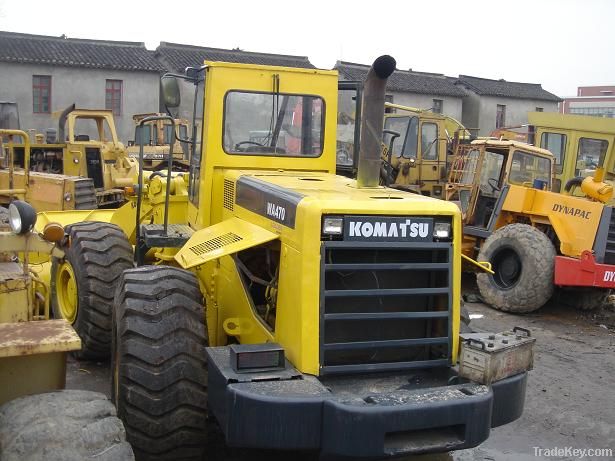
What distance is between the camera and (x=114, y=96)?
3198 cm

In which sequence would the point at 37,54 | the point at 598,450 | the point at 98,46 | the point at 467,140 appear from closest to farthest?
the point at 598,450, the point at 467,140, the point at 37,54, the point at 98,46

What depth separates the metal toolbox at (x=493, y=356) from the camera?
4090 mm

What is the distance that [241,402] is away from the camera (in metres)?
3.71

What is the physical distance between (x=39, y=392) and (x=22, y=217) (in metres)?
0.84

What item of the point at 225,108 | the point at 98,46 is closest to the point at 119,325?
the point at 225,108

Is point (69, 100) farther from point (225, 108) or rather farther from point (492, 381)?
point (492, 381)

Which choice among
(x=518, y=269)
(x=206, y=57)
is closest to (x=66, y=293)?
(x=518, y=269)

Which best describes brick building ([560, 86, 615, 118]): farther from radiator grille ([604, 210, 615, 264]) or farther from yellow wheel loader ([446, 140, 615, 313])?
radiator grille ([604, 210, 615, 264])

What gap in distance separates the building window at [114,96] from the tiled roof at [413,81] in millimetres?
10420

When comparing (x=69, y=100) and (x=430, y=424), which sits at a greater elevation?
(x=69, y=100)

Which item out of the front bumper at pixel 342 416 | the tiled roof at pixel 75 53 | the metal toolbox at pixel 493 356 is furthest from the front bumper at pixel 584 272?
the tiled roof at pixel 75 53

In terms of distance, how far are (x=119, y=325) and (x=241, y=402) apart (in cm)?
109

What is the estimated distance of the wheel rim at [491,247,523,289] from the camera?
957cm

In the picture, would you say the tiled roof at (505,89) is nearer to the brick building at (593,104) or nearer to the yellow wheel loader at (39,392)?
the brick building at (593,104)
